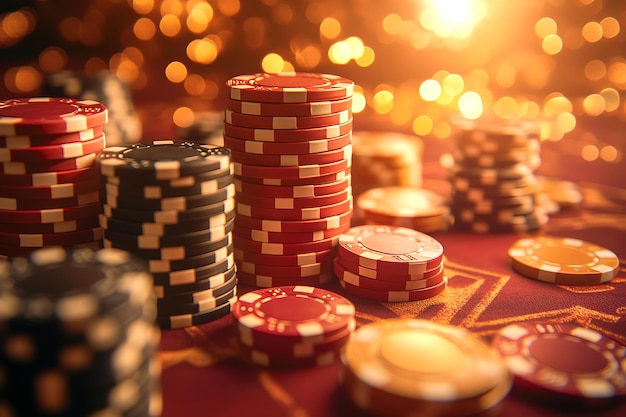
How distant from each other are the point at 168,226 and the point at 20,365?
0.81 m

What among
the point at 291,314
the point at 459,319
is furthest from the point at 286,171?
the point at 459,319

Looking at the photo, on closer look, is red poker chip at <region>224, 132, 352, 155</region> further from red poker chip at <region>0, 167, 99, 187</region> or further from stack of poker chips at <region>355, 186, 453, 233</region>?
stack of poker chips at <region>355, 186, 453, 233</region>

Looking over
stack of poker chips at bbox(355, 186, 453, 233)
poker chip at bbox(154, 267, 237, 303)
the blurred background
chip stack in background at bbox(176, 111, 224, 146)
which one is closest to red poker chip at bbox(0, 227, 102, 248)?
poker chip at bbox(154, 267, 237, 303)

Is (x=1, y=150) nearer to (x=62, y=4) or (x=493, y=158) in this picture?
(x=493, y=158)

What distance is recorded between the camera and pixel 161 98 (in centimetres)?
679

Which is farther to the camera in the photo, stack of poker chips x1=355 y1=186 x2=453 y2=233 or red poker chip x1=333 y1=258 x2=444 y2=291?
stack of poker chips x1=355 y1=186 x2=453 y2=233

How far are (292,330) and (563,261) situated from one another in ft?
5.07

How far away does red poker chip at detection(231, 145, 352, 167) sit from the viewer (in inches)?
106

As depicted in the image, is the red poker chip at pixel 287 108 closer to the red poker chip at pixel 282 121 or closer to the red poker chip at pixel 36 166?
the red poker chip at pixel 282 121

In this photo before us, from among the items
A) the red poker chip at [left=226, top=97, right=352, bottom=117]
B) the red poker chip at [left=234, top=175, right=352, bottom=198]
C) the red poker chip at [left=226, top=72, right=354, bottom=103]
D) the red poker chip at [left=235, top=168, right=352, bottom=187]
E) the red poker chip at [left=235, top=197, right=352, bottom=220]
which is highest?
the red poker chip at [left=226, top=72, right=354, bottom=103]

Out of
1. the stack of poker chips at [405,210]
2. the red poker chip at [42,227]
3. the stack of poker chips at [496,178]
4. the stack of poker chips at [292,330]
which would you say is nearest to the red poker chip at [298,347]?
the stack of poker chips at [292,330]

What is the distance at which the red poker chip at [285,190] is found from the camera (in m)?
2.73

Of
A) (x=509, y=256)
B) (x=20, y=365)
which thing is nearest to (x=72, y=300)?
(x=20, y=365)

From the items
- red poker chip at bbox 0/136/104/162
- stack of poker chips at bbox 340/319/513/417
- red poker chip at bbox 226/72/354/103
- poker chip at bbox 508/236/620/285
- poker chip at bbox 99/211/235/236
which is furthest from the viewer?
poker chip at bbox 508/236/620/285
